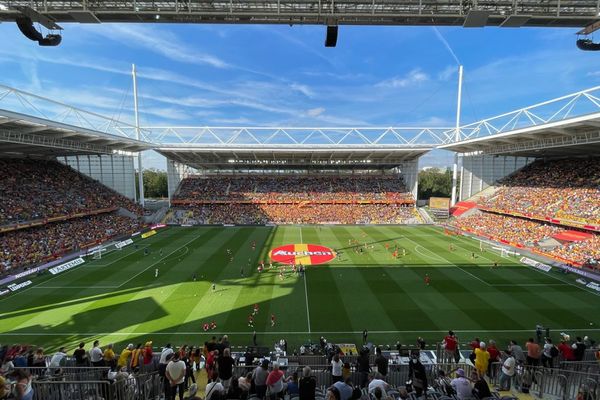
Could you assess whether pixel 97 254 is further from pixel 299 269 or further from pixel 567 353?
pixel 567 353

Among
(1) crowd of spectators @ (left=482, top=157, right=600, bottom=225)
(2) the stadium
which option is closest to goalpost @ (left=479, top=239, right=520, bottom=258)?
(2) the stadium

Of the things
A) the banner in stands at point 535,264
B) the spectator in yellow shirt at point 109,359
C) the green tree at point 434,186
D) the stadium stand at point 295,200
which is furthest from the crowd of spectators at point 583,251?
the green tree at point 434,186

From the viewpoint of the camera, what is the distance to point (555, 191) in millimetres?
38656

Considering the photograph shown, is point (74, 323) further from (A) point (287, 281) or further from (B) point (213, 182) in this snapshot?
(B) point (213, 182)

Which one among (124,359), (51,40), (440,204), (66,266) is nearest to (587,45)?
(51,40)

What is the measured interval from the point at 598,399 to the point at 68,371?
44.0ft

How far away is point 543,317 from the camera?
17.6 metres

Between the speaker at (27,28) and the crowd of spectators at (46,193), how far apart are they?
96.2 feet

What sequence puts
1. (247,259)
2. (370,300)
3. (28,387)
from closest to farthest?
(28,387)
(370,300)
(247,259)

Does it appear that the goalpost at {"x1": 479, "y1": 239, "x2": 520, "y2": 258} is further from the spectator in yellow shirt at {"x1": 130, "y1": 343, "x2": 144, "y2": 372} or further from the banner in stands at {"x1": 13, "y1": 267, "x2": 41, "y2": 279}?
the banner in stands at {"x1": 13, "y1": 267, "x2": 41, "y2": 279}

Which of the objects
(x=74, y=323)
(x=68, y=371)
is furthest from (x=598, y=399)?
(x=74, y=323)

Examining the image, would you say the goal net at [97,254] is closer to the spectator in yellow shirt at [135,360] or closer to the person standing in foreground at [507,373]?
the spectator in yellow shirt at [135,360]

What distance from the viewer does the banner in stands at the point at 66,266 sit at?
24800 mm

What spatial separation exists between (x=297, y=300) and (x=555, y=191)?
3838 centimetres
